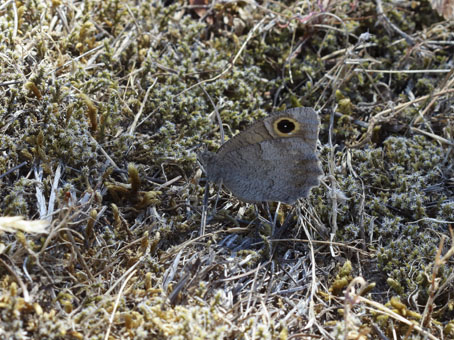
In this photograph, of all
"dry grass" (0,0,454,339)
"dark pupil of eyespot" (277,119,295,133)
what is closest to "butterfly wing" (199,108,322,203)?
"dark pupil of eyespot" (277,119,295,133)

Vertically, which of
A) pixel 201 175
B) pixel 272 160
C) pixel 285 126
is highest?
pixel 285 126

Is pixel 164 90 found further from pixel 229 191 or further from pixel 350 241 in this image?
pixel 350 241

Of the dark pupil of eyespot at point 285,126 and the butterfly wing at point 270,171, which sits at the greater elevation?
the dark pupil of eyespot at point 285,126

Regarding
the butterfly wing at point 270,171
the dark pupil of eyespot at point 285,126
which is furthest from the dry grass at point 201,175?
the dark pupil of eyespot at point 285,126

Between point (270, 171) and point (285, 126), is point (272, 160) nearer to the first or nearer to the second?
point (270, 171)

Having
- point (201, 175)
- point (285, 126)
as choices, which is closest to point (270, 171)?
point (285, 126)

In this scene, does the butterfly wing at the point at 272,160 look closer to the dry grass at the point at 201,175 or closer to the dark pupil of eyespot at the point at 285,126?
the dark pupil of eyespot at the point at 285,126

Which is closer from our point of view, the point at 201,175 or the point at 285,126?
the point at 285,126
